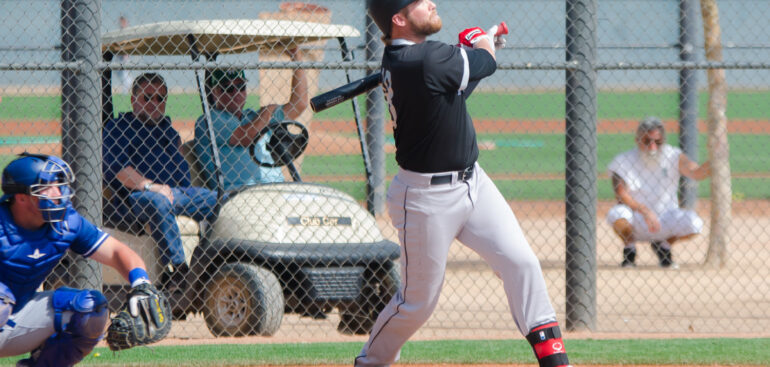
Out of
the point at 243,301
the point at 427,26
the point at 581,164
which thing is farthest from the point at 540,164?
the point at 427,26

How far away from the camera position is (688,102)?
10.4 metres

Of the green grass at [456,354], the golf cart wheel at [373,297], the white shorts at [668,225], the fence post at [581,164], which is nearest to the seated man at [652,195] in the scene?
the white shorts at [668,225]

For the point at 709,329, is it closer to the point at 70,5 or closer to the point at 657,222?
the point at 657,222

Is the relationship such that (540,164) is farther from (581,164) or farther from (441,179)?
(441,179)

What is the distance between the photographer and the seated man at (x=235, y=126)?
6.08m

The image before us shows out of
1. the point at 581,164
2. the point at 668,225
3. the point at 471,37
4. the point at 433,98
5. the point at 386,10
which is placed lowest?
the point at 668,225

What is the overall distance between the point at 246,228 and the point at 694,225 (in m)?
4.53

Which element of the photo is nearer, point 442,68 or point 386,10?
point 442,68

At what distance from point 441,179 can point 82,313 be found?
58.4 inches

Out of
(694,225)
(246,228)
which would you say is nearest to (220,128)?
(246,228)

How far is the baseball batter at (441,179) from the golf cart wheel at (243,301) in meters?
1.93

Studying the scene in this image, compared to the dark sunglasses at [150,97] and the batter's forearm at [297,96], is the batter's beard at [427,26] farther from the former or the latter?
the dark sunglasses at [150,97]

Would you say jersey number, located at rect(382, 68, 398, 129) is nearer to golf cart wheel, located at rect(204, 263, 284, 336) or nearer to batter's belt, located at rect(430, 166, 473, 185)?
batter's belt, located at rect(430, 166, 473, 185)

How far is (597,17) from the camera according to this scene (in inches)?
231
